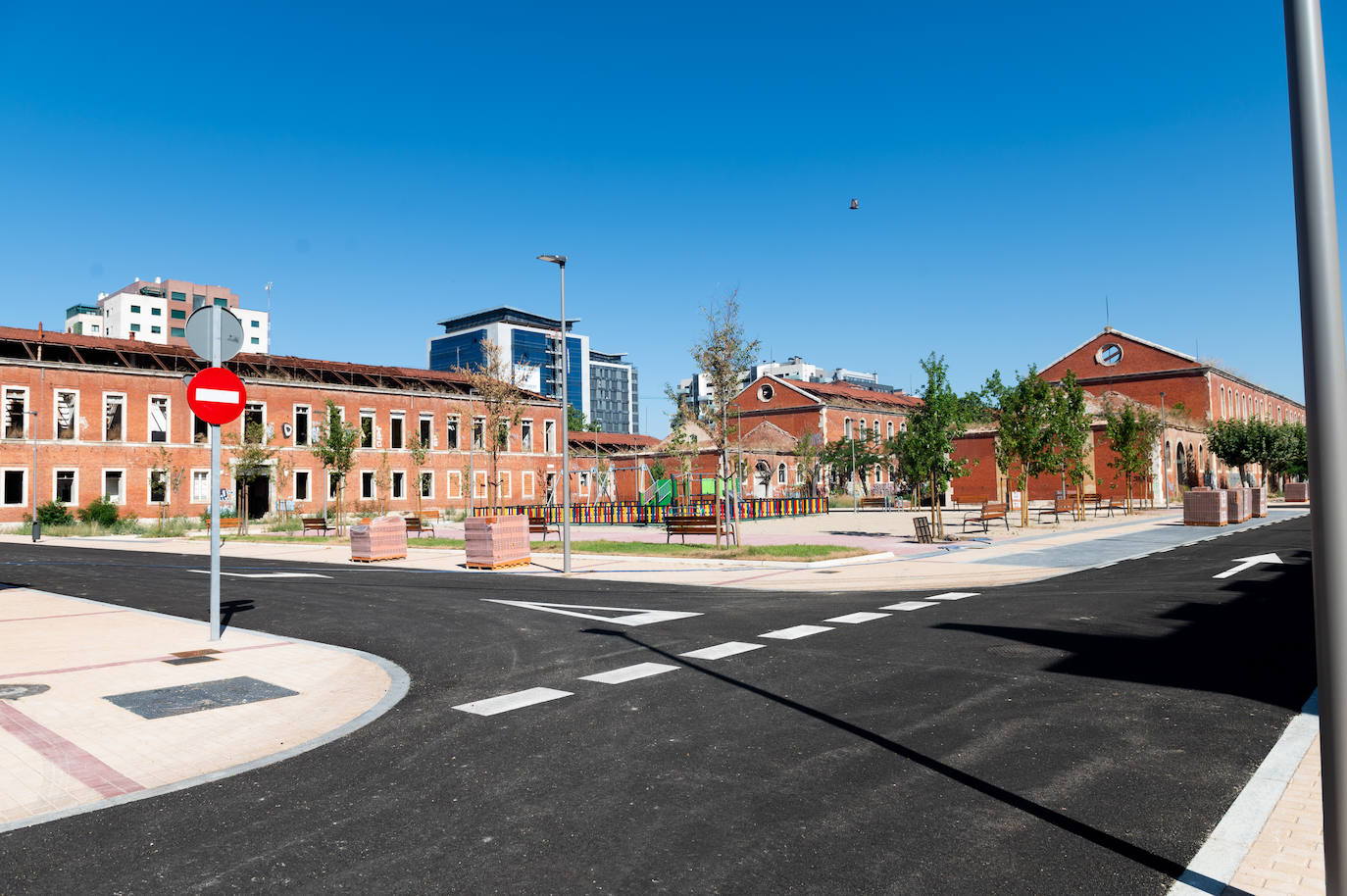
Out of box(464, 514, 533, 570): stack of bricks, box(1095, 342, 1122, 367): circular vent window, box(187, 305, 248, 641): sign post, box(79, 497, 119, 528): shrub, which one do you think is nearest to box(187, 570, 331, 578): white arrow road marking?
box(464, 514, 533, 570): stack of bricks

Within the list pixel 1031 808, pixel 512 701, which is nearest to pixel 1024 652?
pixel 1031 808

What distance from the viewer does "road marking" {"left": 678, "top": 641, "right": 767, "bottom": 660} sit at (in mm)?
9052

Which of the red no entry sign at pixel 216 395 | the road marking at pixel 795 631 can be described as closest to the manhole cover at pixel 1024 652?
the road marking at pixel 795 631

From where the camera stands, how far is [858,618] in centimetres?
1158

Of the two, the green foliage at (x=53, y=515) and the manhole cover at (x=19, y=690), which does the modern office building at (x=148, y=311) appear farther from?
the manhole cover at (x=19, y=690)

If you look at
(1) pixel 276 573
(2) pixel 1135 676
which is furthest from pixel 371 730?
(1) pixel 276 573

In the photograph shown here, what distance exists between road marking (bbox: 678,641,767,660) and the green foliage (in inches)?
1804

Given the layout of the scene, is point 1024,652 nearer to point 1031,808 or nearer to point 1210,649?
point 1210,649

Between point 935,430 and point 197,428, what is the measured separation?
44.3m

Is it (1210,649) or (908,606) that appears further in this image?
(908,606)

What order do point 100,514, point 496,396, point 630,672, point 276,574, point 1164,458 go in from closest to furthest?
point 630,672 → point 276,574 → point 496,396 → point 100,514 → point 1164,458

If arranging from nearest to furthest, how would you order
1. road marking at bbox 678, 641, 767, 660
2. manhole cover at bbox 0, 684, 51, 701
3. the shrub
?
manhole cover at bbox 0, 684, 51, 701 < road marking at bbox 678, 641, 767, 660 < the shrub

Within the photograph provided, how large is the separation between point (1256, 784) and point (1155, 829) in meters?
1.13

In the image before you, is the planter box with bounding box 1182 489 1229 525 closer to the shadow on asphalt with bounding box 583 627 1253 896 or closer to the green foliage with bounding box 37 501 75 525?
the shadow on asphalt with bounding box 583 627 1253 896
